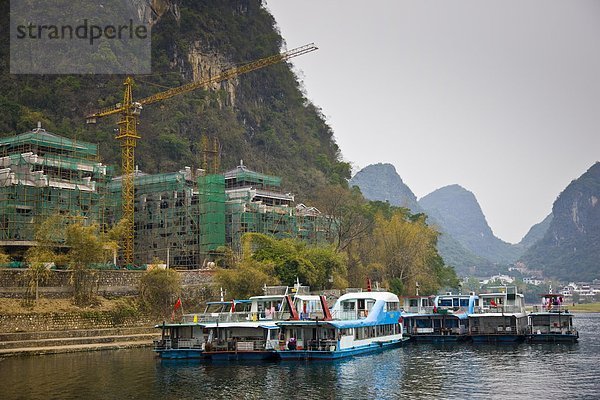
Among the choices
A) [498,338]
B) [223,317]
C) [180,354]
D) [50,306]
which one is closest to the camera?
[180,354]

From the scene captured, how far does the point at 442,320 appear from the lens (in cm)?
6062

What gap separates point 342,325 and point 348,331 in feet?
8.19

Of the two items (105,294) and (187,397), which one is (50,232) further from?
(187,397)

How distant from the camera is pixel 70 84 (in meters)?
125

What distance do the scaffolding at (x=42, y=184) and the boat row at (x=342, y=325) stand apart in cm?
2751

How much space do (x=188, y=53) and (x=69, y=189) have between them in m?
71.2

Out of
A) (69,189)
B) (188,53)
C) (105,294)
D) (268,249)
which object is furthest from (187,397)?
(188,53)

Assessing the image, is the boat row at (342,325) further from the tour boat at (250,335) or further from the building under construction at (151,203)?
the building under construction at (151,203)

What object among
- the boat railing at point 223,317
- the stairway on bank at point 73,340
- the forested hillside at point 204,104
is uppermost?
the forested hillside at point 204,104

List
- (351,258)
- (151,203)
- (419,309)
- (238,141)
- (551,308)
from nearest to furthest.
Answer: (551,308) < (419,309) < (351,258) < (151,203) < (238,141)

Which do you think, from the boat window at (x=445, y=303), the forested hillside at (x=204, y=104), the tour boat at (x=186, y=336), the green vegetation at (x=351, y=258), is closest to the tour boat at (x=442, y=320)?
the boat window at (x=445, y=303)

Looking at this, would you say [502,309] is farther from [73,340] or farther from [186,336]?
[73,340]

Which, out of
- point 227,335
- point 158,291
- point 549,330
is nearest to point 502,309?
point 549,330

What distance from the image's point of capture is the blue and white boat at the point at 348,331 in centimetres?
4491
